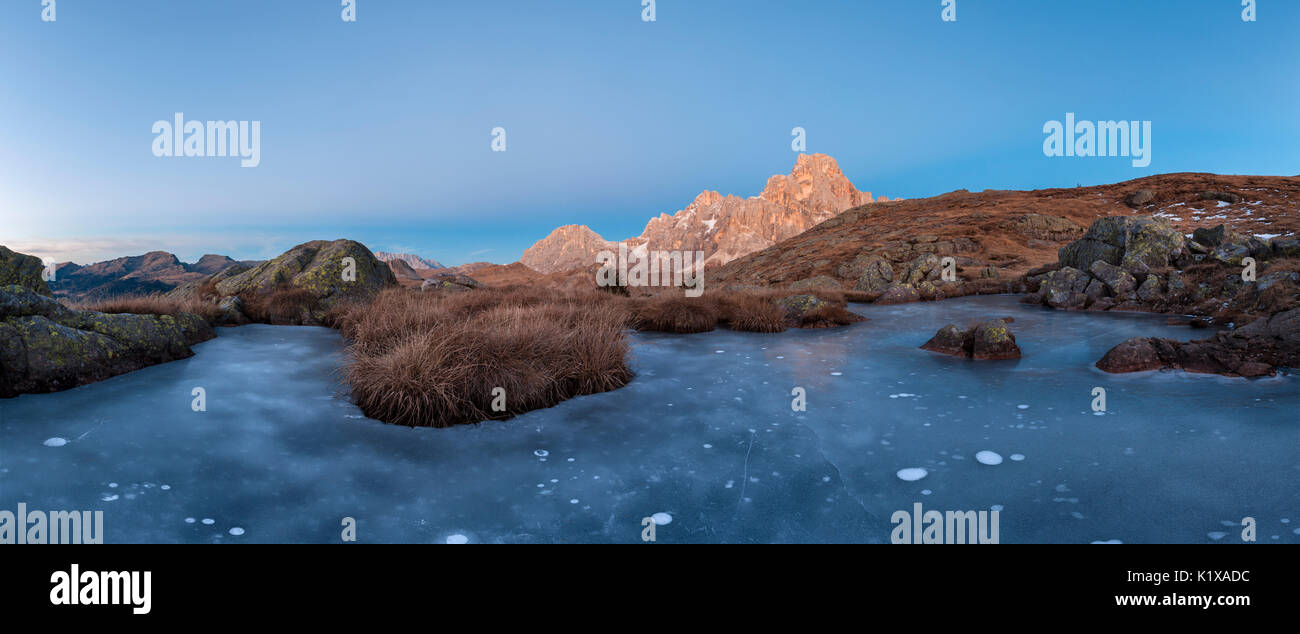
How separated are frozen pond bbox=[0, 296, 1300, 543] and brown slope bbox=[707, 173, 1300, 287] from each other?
2365 centimetres

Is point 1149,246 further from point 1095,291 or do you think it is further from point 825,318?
point 825,318

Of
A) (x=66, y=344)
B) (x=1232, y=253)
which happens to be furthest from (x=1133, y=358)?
(x=66, y=344)

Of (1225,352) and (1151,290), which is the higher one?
(1151,290)

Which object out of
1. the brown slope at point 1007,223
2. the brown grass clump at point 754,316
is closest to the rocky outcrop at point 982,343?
the brown grass clump at point 754,316

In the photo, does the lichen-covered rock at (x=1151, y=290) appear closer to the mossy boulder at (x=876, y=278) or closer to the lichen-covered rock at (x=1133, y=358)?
the lichen-covered rock at (x=1133, y=358)

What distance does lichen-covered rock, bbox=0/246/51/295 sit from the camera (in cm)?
785

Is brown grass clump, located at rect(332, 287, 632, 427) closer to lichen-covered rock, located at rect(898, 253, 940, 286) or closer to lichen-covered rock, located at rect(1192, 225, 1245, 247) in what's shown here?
lichen-covered rock, located at rect(1192, 225, 1245, 247)

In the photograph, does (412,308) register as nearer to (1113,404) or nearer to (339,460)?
(339,460)

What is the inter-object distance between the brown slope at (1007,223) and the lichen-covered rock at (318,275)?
998 inches

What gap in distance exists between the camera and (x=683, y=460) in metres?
4.41

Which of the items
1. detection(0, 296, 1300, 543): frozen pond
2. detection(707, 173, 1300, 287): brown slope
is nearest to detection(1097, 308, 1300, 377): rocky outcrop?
detection(0, 296, 1300, 543): frozen pond

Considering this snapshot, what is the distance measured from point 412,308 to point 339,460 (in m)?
5.99

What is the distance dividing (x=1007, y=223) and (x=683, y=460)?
45.8 meters
